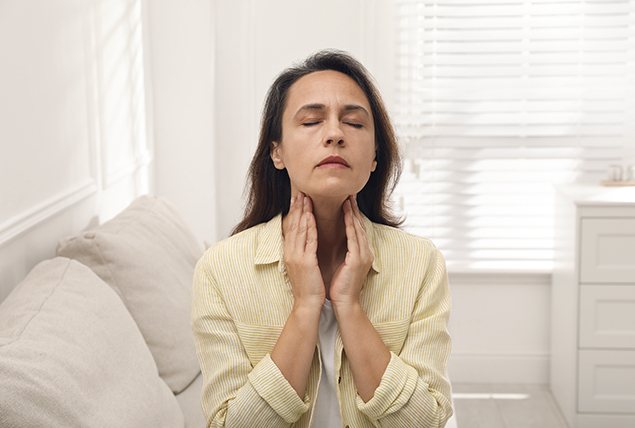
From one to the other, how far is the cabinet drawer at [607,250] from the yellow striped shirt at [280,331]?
61.9 inches

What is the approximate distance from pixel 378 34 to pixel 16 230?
203cm

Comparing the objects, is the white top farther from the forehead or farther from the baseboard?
the baseboard

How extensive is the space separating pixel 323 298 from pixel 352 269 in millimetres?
82

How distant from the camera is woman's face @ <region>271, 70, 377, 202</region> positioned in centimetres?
114

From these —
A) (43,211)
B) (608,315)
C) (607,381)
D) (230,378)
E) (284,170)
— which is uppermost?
(284,170)

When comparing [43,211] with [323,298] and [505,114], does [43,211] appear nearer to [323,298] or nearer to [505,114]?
[323,298]

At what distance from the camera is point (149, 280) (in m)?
1.75

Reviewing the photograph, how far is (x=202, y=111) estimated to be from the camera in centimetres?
305

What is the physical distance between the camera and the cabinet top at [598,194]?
8.27ft

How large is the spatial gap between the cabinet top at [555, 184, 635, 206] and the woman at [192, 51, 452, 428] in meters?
1.55

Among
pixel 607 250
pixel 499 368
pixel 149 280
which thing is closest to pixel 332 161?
pixel 149 280

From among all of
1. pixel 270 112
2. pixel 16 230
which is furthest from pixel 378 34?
pixel 16 230

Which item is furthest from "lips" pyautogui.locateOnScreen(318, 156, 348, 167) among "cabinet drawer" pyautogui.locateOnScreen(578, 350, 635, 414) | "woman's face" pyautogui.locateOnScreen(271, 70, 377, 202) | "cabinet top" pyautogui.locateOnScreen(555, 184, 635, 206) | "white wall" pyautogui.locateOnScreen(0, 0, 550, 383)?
"cabinet drawer" pyautogui.locateOnScreen(578, 350, 635, 414)

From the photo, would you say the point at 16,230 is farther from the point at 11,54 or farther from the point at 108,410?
the point at 108,410
